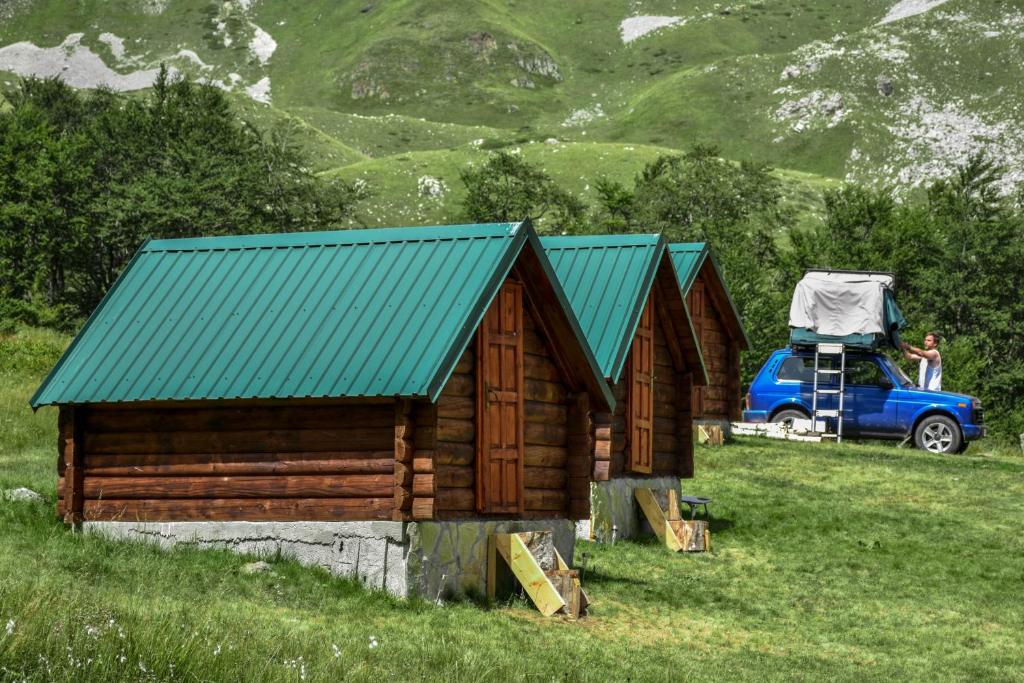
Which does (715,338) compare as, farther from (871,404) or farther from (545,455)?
(545,455)

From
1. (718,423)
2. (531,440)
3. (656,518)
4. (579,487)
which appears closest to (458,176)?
(718,423)

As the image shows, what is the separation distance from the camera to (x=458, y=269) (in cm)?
1708

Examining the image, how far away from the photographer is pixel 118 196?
2596 inches

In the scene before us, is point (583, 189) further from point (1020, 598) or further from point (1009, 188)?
point (1020, 598)

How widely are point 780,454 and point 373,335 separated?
17811mm

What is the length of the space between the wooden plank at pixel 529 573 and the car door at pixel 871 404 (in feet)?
67.8

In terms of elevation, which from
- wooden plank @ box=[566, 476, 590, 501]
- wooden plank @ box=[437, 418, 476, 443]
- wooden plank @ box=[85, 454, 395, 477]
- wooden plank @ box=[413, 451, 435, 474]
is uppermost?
wooden plank @ box=[437, 418, 476, 443]

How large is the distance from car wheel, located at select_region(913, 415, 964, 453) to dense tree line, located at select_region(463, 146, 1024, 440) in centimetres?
2212

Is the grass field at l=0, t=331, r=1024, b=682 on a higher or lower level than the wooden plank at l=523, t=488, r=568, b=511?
lower

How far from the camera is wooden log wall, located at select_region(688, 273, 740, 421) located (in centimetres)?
3450

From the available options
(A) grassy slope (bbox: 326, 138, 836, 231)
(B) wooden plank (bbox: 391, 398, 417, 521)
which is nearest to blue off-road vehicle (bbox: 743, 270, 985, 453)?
(B) wooden plank (bbox: 391, 398, 417, 521)

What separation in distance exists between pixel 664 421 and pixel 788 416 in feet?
41.2

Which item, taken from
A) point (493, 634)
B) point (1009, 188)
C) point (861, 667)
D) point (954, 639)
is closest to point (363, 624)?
point (493, 634)

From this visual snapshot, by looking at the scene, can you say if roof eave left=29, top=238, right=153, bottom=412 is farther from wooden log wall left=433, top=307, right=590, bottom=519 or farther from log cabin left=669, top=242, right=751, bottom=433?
log cabin left=669, top=242, right=751, bottom=433
